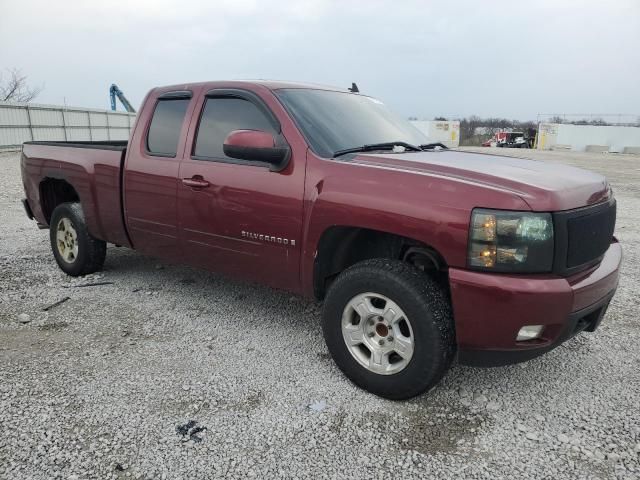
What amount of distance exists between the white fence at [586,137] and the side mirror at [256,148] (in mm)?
43438

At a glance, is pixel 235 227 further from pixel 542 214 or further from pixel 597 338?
pixel 597 338

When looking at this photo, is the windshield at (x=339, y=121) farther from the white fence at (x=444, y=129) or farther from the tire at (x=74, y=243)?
the white fence at (x=444, y=129)

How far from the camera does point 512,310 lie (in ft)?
8.17

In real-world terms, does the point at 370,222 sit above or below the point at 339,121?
below

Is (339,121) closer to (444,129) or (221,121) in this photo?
(221,121)

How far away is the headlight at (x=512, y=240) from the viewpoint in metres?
2.47

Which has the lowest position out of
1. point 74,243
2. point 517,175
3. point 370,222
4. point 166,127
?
point 74,243

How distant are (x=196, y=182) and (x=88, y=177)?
1512 millimetres

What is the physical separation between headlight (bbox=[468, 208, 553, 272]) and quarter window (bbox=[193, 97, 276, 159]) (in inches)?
67.3

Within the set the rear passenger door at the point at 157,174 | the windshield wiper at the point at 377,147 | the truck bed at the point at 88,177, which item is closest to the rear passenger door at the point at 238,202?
the rear passenger door at the point at 157,174

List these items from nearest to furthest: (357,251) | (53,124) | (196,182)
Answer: (357,251) → (196,182) → (53,124)

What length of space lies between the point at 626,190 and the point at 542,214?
12609 mm

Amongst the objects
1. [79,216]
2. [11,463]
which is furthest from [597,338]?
[79,216]

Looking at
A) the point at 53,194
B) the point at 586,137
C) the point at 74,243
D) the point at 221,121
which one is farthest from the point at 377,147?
the point at 586,137
